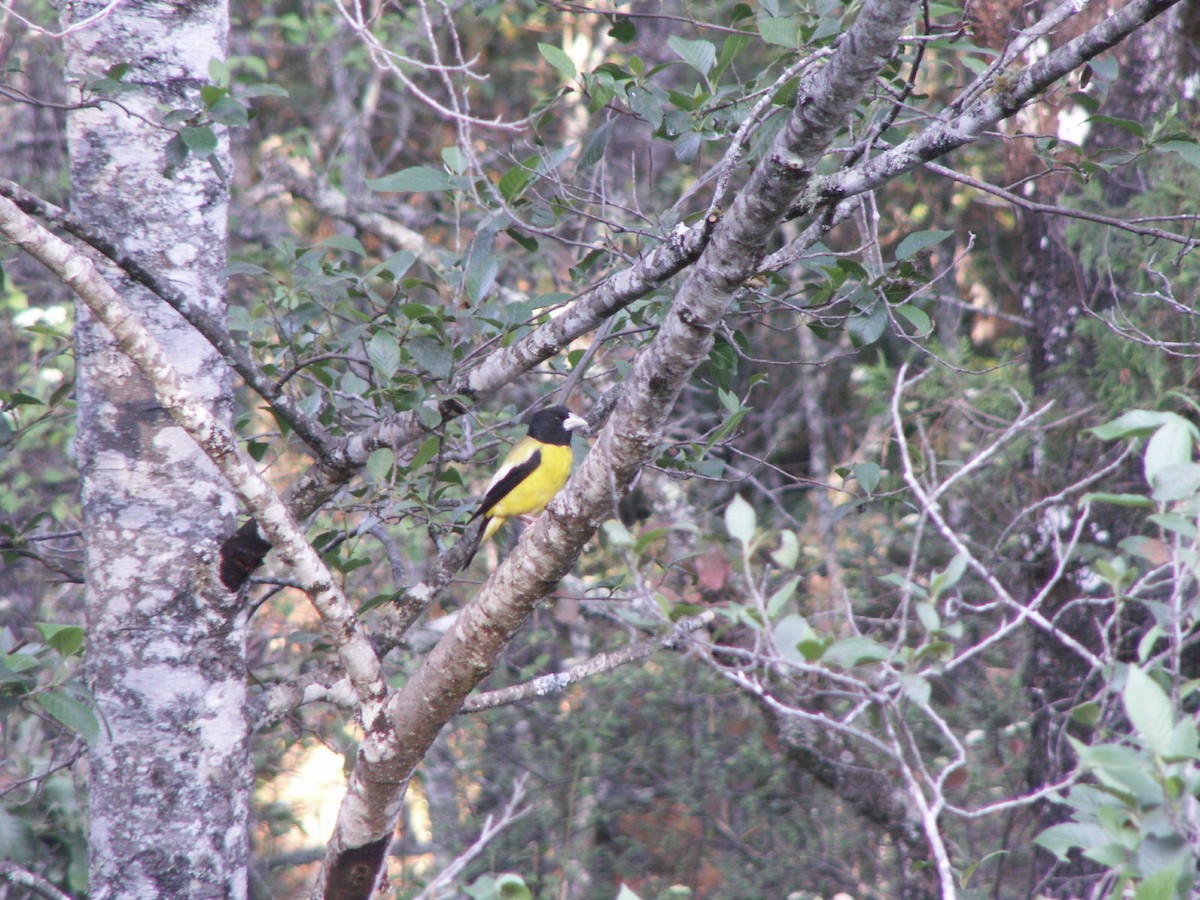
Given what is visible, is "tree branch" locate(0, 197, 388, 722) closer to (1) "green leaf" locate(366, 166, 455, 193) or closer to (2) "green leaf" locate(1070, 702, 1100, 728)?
(1) "green leaf" locate(366, 166, 455, 193)

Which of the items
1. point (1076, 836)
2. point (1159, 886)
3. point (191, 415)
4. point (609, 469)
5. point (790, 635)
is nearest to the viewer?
point (1159, 886)

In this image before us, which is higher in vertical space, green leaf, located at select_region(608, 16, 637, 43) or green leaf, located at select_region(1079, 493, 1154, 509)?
green leaf, located at select_region(608, 16, 637, 43)

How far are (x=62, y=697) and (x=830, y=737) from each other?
176 inches

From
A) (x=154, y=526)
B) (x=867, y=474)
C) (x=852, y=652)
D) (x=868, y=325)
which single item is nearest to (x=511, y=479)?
(x=154, y=526)

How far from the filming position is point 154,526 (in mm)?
3064

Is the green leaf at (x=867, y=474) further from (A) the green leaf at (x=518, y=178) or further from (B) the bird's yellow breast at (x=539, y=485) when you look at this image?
(B) the bird's yellow breast at (x=539, y=485)

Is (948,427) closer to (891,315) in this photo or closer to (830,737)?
(830,737)

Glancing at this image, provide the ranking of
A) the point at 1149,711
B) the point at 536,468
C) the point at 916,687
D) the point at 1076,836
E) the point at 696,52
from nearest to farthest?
the point at 1149,711 < the point at 1076,836 < the point at 916,687 < the point at 696,52 < the point at 536,468

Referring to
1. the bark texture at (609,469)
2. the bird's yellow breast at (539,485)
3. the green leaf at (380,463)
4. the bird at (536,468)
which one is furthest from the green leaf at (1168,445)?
the bird's yellow breast at (539,485)

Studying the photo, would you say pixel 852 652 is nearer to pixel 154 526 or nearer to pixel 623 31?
pixel 154 526

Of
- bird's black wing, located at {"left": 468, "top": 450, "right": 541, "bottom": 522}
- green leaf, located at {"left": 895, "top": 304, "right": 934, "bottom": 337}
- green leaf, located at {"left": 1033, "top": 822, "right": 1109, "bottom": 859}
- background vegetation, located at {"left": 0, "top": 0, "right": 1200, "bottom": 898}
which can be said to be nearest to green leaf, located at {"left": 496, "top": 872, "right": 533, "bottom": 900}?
background vegetation, located at {"left": 0, "top": 0, "right": 1200, "bottom": 898}

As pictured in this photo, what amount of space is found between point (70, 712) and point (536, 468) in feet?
8.76

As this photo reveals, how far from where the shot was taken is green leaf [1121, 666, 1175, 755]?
4.38 feet

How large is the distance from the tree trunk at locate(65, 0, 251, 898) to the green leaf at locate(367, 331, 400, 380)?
22.7 inches
